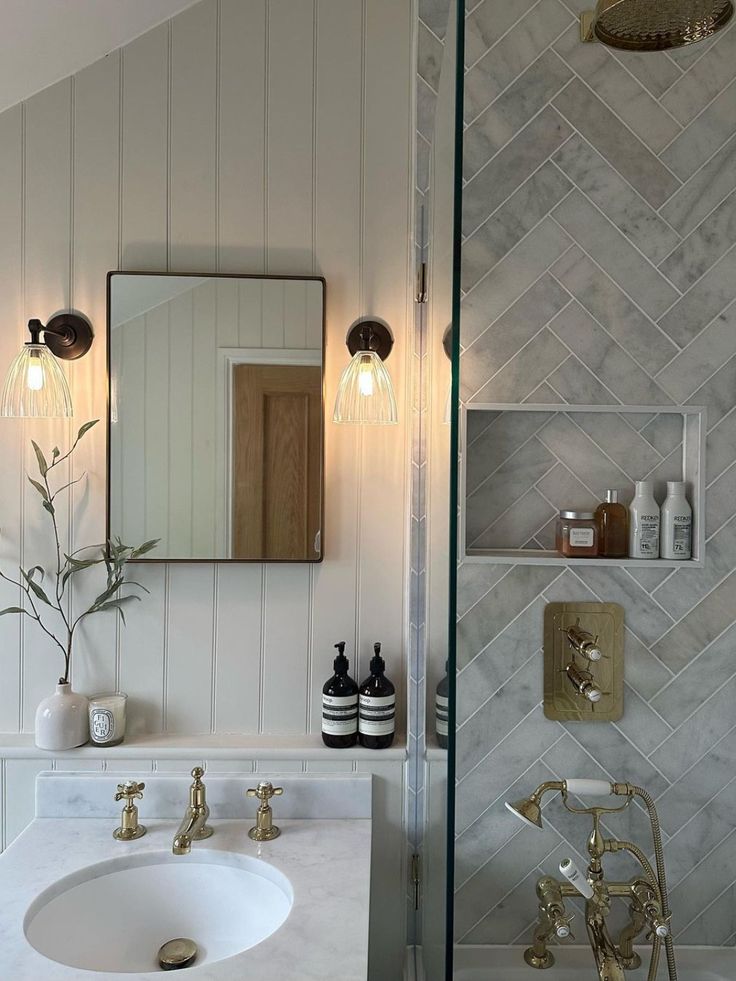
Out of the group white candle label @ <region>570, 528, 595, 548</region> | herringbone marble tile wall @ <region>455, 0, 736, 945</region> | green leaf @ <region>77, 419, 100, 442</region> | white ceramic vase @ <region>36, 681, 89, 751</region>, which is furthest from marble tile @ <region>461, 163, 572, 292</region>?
white ceramic vase @ <region>36, 681, 89, 751</region>

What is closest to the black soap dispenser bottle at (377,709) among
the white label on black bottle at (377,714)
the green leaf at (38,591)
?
the white label on black bottle at (377,714)

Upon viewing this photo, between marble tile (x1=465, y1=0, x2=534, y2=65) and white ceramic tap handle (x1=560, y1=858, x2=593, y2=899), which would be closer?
white ceramic tap handle (x1=560, y1=858, x2=593, y2=899)

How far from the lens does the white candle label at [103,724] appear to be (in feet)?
4.70

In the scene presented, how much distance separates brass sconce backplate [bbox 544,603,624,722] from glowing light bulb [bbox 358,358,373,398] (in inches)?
22.0

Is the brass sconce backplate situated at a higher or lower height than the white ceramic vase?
A: higher

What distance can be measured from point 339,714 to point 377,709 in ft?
0.25

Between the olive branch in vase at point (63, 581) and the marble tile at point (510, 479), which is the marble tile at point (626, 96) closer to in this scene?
the marble tile at point (510, 479)

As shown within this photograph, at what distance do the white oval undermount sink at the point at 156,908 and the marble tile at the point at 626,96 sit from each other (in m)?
1.53

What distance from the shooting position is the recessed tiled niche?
4.78 ft

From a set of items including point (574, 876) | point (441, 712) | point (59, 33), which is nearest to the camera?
point (441, 712)

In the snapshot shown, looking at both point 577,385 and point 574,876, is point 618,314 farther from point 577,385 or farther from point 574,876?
point 574,876

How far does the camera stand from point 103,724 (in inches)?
56.4

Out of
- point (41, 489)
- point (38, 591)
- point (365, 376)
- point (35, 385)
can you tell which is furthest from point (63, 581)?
point (365, 376)

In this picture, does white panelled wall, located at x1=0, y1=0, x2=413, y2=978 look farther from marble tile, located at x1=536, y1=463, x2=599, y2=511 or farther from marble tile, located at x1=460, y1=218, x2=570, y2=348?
marble tile, located at x1=536, y1=463, x2=599, y2=511
